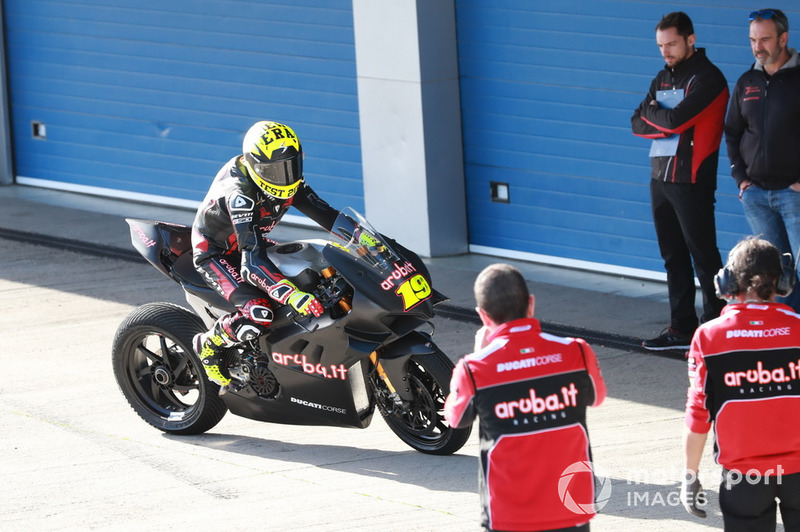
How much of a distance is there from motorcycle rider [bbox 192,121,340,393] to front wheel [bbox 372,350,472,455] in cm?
64

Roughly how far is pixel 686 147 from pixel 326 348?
3092 mm

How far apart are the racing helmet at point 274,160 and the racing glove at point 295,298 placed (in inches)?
22.2

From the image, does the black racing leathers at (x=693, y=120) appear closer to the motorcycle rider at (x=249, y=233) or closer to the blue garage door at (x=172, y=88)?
the motorcycle rider at (x=249, y=233)

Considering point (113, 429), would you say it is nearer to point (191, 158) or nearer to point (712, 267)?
point (712, 267)

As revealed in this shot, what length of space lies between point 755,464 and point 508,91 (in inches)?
291

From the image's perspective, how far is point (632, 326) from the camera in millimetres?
9500

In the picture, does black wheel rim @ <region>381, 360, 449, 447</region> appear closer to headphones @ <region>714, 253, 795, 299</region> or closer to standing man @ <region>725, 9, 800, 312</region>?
headphones @ <region>714, 253, 795, 299</region>

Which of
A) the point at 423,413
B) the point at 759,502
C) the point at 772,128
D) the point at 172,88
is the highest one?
the point at 172,88

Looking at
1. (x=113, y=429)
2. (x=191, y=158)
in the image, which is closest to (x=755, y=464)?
(x=113, y=429)

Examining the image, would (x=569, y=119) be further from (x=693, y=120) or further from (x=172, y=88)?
(x=172, y=88)

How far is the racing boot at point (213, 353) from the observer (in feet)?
23.8

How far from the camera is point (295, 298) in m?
6.75

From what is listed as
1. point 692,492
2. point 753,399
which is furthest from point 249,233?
point 753,399

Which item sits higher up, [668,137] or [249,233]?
[668,137]
